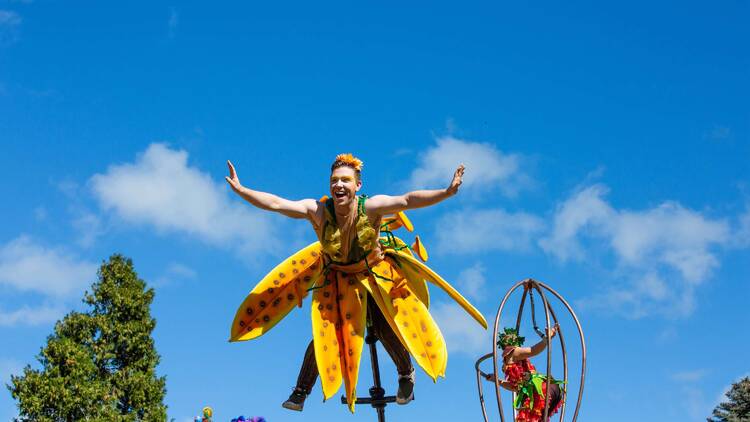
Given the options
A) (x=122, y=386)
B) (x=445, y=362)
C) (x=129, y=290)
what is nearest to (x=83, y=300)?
(x=129, y=290)

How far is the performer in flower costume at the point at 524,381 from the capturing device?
7.73 meters

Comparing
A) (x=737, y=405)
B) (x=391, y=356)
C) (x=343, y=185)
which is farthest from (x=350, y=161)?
(x=737, y=405)

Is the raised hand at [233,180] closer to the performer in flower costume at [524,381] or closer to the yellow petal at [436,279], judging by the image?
the yellow petal at [436,279]

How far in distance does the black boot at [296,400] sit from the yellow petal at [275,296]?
1.94 ft

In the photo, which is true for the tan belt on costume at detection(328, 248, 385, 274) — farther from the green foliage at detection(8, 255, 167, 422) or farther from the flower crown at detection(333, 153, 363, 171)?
the green foliage at detection(8, 255, 167, 422)

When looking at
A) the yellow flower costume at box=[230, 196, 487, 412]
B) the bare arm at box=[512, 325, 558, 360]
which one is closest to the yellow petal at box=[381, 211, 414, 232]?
the yellow flower costume at box=[230, 196, 487, 412]

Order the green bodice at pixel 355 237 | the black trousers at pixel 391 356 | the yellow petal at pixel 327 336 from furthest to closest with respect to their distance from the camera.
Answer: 1. the black trousers at pixel 391 356
2. the green bodice at pixel 355 237
3. the yellow petal at pixel 327 336

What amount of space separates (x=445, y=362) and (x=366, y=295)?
85 centimetres

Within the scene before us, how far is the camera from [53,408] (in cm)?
1545

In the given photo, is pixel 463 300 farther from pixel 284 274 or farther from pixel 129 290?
pixel 129 290

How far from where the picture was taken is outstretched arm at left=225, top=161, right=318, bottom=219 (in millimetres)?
6922

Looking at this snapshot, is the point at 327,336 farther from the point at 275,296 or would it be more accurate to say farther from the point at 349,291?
the point at 275,296

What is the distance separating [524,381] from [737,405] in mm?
14959

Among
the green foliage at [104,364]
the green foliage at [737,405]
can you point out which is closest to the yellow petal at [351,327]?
the green foliage at [104,364]
